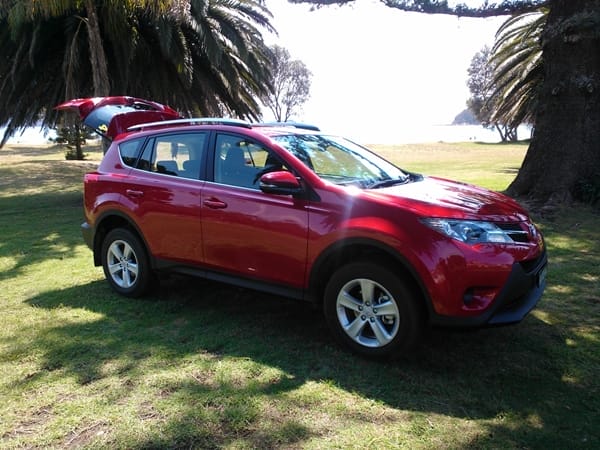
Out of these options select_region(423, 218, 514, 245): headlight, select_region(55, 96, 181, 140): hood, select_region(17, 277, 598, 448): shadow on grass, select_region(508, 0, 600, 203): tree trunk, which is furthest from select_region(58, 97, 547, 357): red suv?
select_region(508, 0, 600, 203): tree trunk

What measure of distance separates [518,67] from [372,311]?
1751 cm

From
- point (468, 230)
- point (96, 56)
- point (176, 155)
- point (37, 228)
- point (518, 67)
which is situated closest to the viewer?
point (468, 230)

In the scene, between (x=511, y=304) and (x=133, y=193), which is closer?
(x=511, y=304)

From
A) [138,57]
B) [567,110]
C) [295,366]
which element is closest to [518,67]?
[567,110]

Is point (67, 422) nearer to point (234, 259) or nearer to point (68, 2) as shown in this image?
point (234, 259)

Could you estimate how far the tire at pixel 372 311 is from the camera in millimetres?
3709

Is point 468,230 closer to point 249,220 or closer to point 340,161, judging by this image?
point 340,161

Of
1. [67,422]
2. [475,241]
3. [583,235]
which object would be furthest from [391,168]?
[583,235]

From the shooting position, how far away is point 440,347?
4.16m

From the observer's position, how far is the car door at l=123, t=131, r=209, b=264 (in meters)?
4.84

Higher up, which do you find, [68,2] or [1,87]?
[68,2]

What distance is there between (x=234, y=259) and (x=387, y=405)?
1.87m

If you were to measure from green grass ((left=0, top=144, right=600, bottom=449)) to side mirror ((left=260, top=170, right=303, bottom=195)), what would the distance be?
1.24m

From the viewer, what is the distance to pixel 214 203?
15.2 feet
